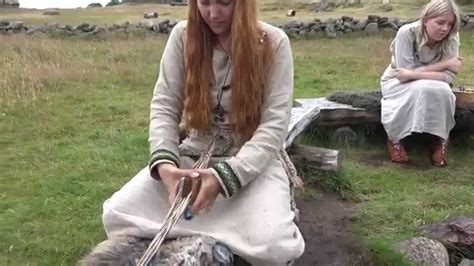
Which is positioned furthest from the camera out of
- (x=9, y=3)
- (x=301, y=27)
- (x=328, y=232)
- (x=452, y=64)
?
(x=9, y=3)

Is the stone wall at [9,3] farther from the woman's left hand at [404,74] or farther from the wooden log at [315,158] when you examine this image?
the wooden log at [315,158]

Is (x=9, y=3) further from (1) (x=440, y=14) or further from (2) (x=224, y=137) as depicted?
(2) (x=224, y=137)

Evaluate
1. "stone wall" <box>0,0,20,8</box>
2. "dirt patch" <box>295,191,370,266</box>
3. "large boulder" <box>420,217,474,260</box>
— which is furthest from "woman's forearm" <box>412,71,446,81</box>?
"stone wall" <box>0,0,20,8</box>

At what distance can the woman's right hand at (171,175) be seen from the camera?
2785mm

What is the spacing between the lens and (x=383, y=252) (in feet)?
12.2

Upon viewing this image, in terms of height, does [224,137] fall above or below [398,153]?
above

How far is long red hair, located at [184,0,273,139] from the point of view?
301cm

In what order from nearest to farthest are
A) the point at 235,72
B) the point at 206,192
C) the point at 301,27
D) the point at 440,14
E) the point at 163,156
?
the point at 206,192, the point at 163,156, the point at 235,72, the point at 440,14, the point at 301,27

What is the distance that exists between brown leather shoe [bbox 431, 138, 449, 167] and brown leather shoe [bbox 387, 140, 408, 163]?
206 mm

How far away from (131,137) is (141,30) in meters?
9.60

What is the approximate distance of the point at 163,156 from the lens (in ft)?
9.59

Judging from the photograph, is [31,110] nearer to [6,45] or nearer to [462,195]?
[462,195]

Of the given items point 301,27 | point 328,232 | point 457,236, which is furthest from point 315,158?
point 301,27

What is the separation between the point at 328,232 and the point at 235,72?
135 centimetres
